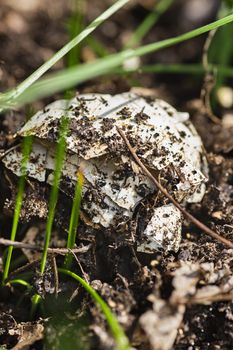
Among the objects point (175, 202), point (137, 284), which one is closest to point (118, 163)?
point (175, 202)

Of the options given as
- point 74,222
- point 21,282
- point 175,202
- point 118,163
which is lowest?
point 21,282

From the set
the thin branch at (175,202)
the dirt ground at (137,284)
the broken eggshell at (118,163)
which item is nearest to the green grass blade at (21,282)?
the dirt ground at (137,284)

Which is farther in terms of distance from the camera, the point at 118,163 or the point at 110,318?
the point at 118,163

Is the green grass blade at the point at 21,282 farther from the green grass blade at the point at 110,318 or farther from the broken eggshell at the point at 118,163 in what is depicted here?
the broken eggshell at the point at 118,163

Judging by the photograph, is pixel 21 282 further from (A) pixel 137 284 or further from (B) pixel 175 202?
(B) pixel 175 202

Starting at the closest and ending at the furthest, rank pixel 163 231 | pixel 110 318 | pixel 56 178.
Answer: pixel 110 318 < pixel 56 178 < pixel 163 231

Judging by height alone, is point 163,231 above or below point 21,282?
above

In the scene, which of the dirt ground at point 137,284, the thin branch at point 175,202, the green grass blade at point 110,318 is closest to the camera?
the green grass blade at point 110,318
